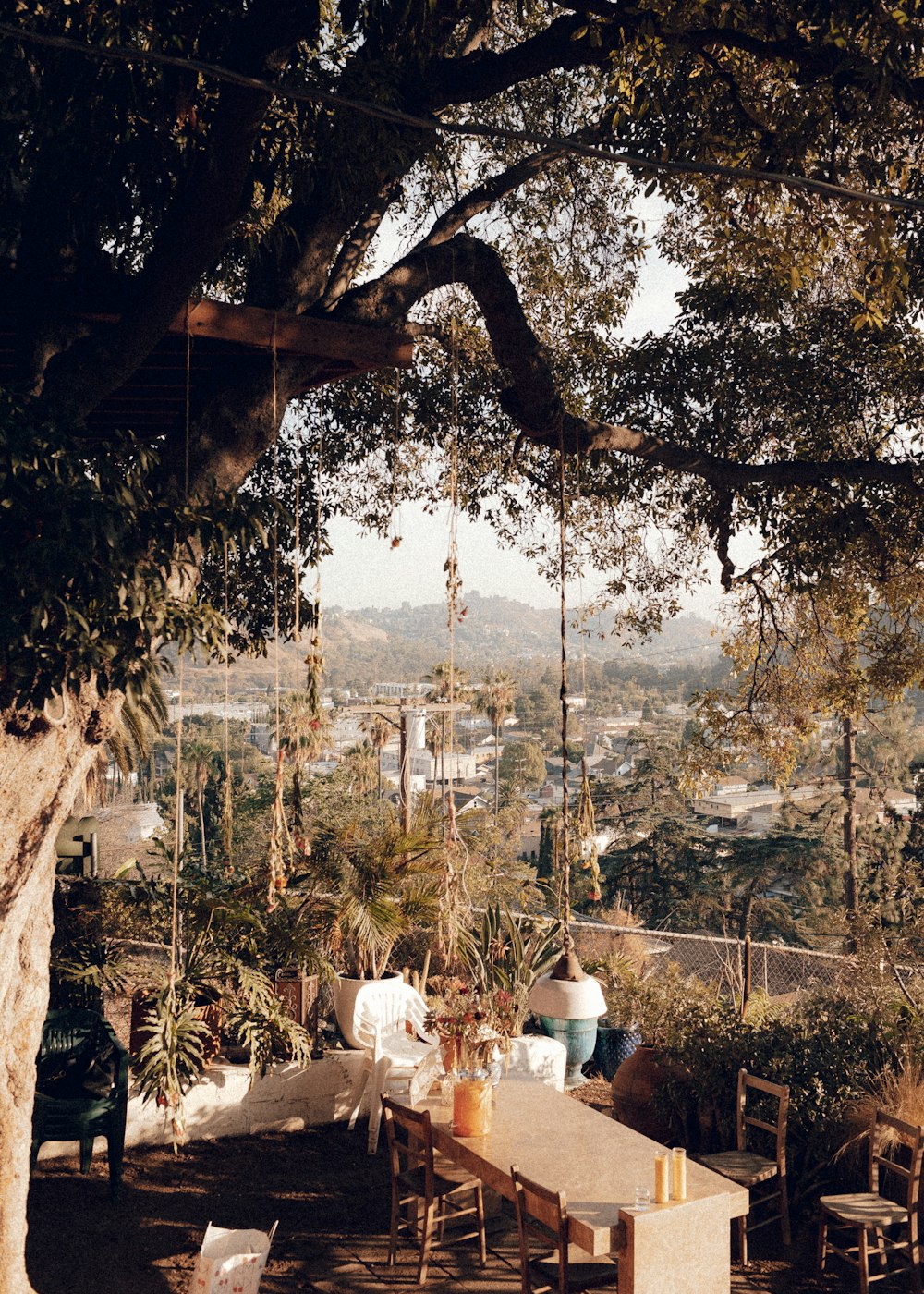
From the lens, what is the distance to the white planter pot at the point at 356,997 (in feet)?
23.1

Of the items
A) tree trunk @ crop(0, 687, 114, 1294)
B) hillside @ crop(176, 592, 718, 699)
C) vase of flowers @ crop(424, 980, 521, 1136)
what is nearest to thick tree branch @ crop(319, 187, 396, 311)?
tree trunk @ crop(0, 687, 114, 1294)

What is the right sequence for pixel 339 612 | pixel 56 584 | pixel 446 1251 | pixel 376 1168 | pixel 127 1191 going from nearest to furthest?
pixel 56 584
pixel 446 1251
pixel 127 1191
pixel 376 1168
pixel 339 612

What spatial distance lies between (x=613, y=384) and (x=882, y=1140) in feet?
14.7

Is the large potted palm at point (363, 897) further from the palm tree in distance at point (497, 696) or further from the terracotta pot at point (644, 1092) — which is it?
the palm tree in distance at point (497, 696)

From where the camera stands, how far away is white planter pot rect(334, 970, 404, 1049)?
705 cm

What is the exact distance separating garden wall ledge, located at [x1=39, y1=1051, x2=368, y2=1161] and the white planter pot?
0.49ft

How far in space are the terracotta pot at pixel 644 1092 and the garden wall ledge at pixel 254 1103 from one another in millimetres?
1628

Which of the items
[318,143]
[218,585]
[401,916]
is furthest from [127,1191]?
[318,143]

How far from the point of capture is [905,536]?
20.6 feet

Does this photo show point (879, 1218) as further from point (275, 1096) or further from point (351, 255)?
point (351, 255)

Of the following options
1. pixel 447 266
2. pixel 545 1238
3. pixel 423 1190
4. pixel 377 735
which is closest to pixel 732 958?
pixel 423 1190

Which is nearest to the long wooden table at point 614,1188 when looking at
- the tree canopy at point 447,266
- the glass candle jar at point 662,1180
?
the glass candle jar at point 662,1180

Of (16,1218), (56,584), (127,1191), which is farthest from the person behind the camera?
(127,1191)

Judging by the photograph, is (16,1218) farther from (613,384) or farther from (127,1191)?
(613,384)
